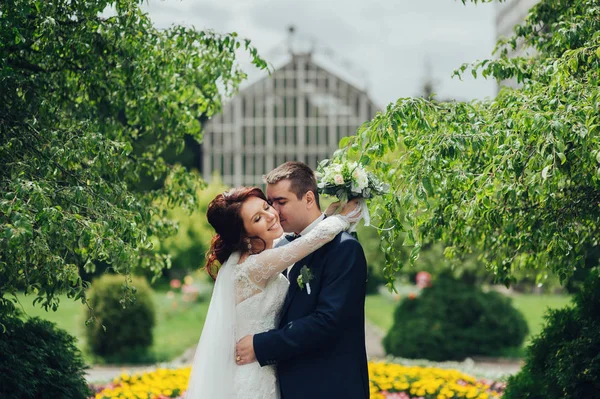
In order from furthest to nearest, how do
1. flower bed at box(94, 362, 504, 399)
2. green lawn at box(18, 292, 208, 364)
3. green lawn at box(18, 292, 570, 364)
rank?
green lawn at box(18, 292, 570, 364) → green lawn at box(18, 292, 208, 364) → flower bed at box(94, 362, 504, 399)

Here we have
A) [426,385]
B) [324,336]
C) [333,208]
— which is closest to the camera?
[324,336]

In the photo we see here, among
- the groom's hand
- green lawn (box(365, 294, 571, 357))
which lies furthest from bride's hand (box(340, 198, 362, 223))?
green lawn (box(365, 294, 571, 357))

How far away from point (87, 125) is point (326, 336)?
82.3 inches

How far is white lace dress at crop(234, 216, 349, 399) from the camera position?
3.83 meters

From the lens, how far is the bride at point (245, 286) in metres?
3.89

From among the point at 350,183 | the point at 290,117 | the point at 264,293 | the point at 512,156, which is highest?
the point at 290,117

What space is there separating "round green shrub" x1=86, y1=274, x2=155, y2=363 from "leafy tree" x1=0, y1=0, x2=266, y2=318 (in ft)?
22.3

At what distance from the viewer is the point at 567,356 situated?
4742 mm

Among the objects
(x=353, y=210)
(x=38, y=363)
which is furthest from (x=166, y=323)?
(x=353, y=210)

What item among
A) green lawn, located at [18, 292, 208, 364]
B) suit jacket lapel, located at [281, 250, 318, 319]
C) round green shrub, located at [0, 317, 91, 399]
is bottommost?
green lawn, located at [18, 292, 208, 364]

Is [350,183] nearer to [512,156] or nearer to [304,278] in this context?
[304,278]

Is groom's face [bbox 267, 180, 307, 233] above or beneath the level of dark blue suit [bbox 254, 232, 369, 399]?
above

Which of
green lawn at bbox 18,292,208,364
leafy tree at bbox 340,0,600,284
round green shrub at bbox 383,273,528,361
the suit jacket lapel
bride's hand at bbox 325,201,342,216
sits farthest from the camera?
green lawn at bbox 18,292,208,364

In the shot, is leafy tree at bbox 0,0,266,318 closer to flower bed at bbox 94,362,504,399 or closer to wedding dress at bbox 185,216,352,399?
wedding dress at bbox 185,216,352,399
